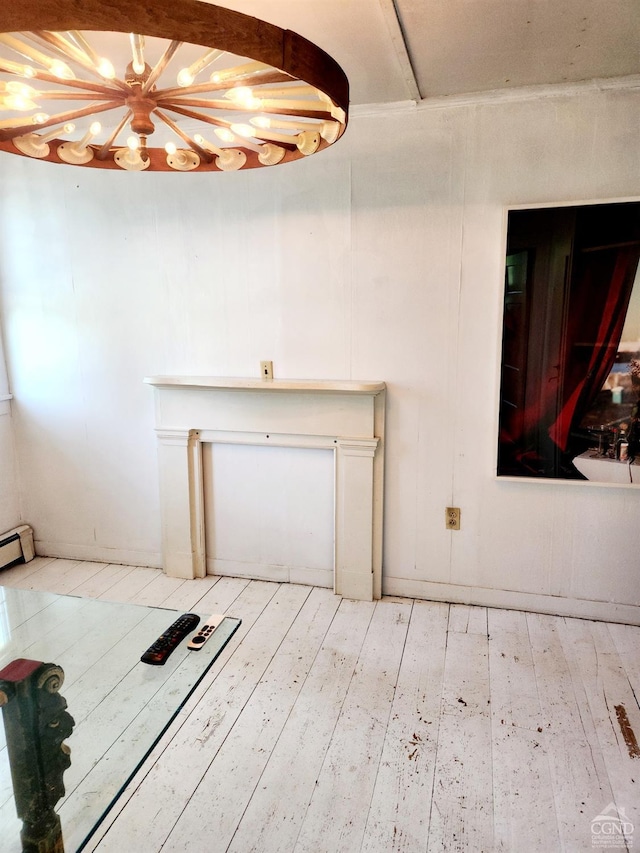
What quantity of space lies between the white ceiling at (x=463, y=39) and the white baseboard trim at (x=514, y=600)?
7.36ft

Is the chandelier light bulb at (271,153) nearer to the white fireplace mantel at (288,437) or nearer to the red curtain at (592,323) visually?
the white fireplace mantel at (288,437)

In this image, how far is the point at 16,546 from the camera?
3.30m

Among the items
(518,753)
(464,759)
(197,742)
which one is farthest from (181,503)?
(518,753)

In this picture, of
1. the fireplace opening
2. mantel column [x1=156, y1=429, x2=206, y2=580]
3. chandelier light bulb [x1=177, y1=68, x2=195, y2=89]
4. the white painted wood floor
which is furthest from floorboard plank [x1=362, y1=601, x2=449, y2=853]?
chandelier light bulb [x1=177, y1=68, x2=195, y2=89]

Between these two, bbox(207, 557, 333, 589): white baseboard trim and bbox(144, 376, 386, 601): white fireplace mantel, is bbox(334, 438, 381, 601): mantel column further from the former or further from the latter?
bbox(207, 557, 333, 589): white baseboard trim

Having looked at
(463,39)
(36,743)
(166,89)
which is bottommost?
(36,743)

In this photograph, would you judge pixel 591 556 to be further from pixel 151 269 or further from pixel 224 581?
pixel 151 269

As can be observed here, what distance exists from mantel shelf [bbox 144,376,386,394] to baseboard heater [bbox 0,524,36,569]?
131 centimetres

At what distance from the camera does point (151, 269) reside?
2928 millimetres

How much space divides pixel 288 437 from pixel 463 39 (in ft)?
5.91

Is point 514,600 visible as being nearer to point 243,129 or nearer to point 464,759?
point 464,759

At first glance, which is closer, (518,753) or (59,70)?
(59,70)

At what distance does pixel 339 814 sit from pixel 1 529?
260 cm

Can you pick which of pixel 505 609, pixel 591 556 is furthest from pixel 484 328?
pixel 505 609
